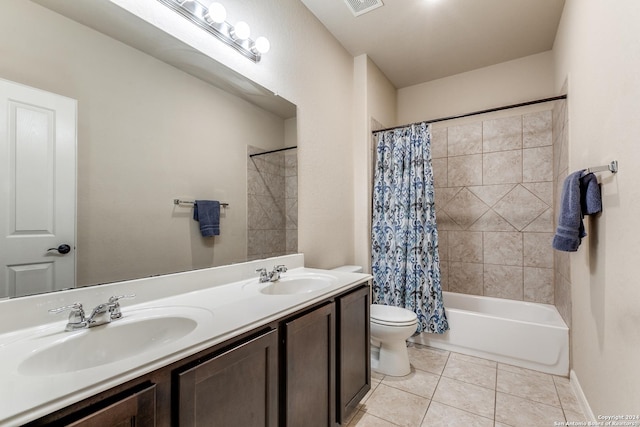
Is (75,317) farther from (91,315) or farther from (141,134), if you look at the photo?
(141,134)

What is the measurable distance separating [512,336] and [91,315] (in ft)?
8.55

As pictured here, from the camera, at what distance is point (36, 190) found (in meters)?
0.92

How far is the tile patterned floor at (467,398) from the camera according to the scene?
161 cm

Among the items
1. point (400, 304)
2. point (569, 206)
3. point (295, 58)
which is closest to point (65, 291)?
point (295, 58)

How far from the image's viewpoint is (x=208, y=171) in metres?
1.46

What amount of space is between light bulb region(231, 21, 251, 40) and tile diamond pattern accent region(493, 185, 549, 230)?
Answer: 2681mm

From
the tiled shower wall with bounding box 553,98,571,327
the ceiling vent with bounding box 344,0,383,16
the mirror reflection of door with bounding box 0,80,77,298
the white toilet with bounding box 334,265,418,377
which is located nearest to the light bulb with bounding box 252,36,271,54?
the ceiling vent with bounding box 344,0,383,16

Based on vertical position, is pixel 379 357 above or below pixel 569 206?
below

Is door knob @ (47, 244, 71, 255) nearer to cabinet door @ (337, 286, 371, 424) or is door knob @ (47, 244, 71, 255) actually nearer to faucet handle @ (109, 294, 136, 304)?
faucet handle @ (109, 294, 136, 304)

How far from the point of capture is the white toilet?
78.6 inches

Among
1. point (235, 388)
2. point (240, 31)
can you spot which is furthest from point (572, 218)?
point (240, 31)

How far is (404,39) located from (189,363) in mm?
2797

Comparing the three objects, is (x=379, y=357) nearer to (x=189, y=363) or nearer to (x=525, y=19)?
(x=189, y=363)

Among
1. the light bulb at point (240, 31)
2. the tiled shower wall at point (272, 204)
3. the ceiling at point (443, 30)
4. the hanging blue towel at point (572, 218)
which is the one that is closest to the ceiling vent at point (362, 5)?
the ceiling at point (443, 30)
